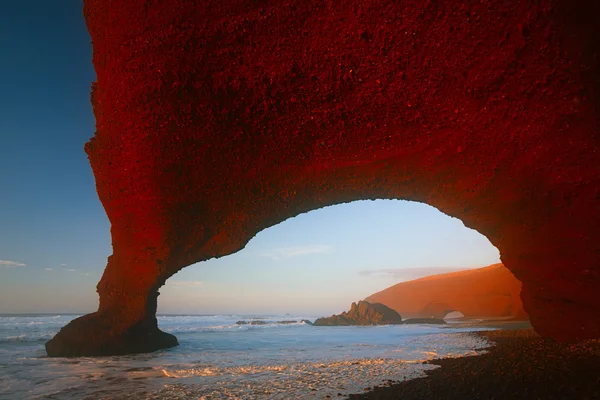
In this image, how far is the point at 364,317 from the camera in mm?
29359

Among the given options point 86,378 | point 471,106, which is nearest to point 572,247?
point 471,106

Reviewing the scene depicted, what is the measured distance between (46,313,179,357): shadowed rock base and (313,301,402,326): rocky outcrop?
2012 cm

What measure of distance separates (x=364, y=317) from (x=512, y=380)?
26.3 meters

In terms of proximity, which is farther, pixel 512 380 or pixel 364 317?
pixel 364 317

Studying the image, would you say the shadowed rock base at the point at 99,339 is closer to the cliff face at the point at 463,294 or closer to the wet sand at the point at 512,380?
the wet sand at the point at 512,380

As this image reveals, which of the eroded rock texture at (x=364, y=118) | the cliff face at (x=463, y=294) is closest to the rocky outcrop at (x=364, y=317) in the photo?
the cliff face at (x=463, y=294)

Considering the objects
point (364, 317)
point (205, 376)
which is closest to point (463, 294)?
point (364, 317)

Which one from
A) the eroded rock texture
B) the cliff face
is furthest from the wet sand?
the cliff face

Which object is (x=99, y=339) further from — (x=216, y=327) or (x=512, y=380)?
(x=216, y=327)

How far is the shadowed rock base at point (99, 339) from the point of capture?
9.70 meters

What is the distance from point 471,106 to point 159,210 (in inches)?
309

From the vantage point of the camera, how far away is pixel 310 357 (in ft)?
26.9

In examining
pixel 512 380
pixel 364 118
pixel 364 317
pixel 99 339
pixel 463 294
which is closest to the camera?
pixel 512 380

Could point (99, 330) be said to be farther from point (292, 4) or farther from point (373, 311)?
point (373, 311)
